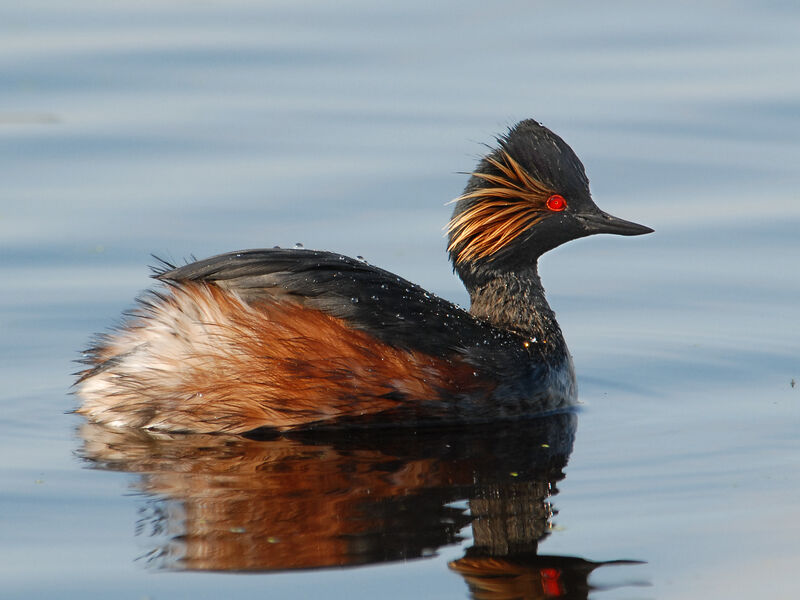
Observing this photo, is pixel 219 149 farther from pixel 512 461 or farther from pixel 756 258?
pixel 512 461

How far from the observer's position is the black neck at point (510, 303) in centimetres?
819

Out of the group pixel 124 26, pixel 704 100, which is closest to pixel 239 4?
pixel 124 26

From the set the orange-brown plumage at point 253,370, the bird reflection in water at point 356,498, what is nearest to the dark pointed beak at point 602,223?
the bird reflection in water at point 356,498

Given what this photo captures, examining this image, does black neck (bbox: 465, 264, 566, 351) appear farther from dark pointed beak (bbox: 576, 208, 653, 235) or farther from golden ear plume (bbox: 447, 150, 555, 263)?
dark pointed beak (bbox: 576, 208, 653, 235)

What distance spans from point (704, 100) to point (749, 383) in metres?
4.70

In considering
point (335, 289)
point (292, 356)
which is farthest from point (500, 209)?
point (292, 356)

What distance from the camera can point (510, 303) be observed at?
8219 mm

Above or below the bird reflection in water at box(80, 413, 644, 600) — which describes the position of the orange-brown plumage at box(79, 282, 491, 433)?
above

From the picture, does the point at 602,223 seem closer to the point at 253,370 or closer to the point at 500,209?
the point at 500,209

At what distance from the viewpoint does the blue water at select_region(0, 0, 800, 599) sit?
570 centimetres

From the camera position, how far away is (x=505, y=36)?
44.3ft

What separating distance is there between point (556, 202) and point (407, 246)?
6.13ft

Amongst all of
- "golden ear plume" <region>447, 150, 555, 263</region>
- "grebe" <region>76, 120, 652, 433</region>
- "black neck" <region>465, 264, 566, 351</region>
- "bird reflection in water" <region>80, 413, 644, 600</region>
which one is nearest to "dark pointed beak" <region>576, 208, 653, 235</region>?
"golden ear plume" <region>447, 150, 555, 263</region>

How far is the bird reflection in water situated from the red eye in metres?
1.20
